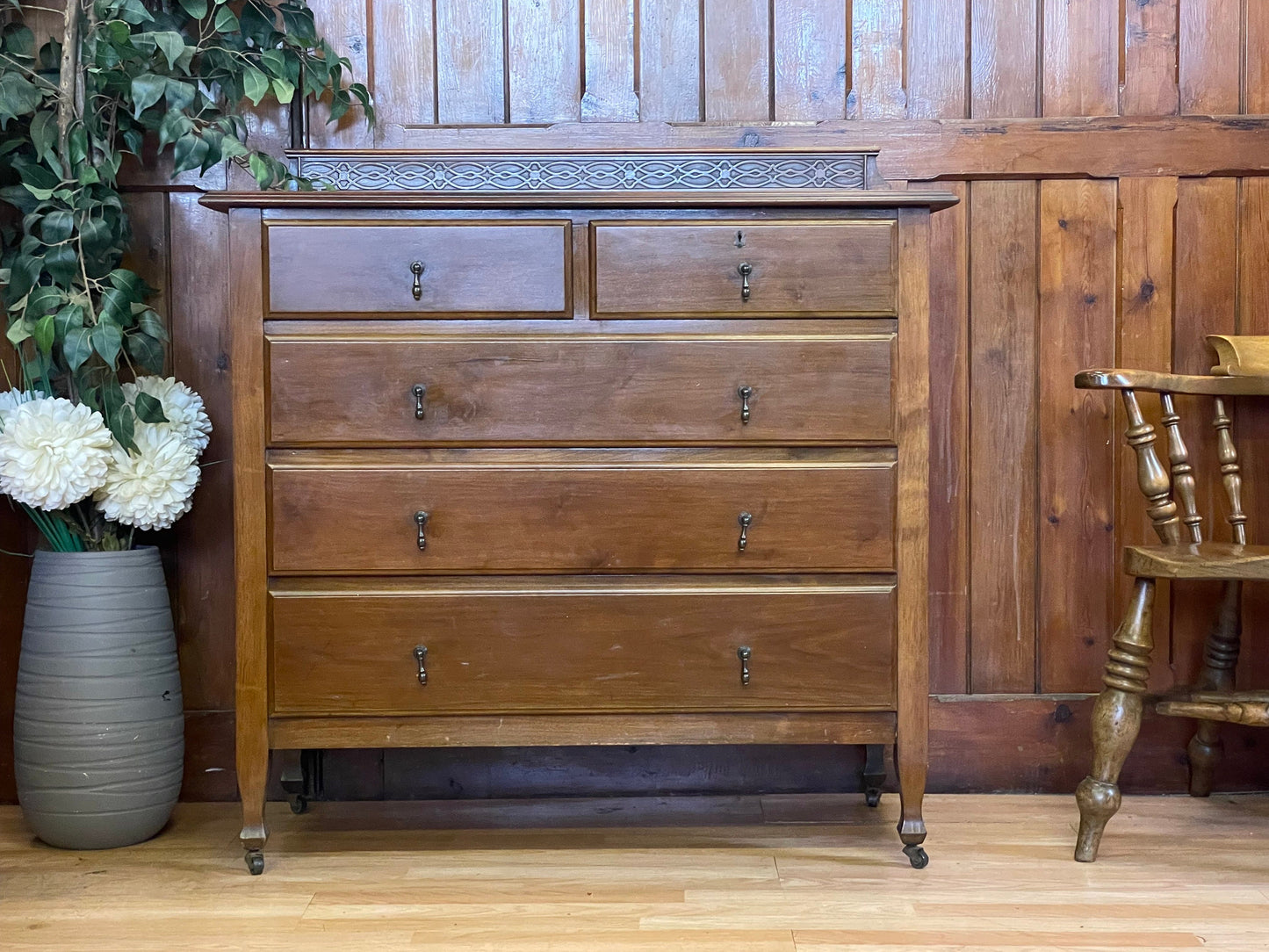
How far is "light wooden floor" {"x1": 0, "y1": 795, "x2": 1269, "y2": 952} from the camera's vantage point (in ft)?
4.86

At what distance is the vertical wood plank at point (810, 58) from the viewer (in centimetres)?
209

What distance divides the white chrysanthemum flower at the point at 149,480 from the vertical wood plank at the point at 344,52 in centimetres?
69

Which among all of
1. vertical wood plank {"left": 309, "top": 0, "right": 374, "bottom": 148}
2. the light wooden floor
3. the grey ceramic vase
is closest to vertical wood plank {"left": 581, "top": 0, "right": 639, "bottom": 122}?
vertical wood plank {"left": 309, "top": 0, "right": 374, "bottom": 148}

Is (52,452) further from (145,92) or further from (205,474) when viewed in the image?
(145,92)

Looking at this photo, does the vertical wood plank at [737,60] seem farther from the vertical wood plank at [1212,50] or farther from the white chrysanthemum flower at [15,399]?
the white chrysanthemum flower at [15,399]

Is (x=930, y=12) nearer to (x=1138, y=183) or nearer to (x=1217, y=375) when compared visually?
(x=1138, y=183)

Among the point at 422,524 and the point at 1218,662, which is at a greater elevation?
the point at 422,524

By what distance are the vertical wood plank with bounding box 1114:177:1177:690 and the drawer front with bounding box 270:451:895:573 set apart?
0.76 m

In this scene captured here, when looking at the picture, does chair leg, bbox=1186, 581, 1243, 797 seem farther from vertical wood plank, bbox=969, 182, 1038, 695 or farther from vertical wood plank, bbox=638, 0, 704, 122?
vertical wood plank, bbox=638, 0, 704, 122

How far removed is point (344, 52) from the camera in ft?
6.82

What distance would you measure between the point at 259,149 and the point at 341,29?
288 mm

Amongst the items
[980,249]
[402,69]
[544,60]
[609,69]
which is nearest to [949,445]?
[980,249]

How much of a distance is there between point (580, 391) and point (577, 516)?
19 cm

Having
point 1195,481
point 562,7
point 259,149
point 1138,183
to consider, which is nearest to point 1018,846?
point 1195,481
